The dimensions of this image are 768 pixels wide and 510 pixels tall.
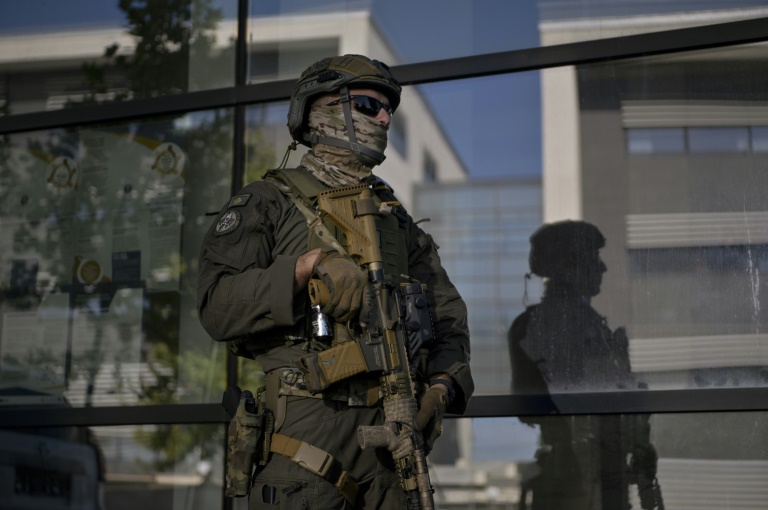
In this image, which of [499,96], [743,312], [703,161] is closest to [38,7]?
[499,96]

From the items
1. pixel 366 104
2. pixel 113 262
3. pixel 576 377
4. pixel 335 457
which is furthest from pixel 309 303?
pixel 113 262

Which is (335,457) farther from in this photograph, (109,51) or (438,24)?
(109,51)

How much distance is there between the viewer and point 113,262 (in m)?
5.79

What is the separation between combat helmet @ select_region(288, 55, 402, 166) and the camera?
381 cm

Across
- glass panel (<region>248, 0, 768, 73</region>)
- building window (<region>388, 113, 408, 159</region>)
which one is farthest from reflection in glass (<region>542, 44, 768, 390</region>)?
building window (<region>388, 113, 408, 159</region>)

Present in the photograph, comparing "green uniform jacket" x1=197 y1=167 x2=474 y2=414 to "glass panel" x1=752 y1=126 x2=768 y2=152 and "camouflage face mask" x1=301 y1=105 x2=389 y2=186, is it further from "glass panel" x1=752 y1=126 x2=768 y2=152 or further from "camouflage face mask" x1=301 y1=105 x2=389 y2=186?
"glass panel" x1=752 y1=126 x2=768 y2=152

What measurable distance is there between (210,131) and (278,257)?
7.87 ft

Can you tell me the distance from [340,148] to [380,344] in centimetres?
76

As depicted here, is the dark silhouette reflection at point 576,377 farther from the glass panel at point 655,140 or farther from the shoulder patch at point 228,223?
the shoulder patch at point 228,223

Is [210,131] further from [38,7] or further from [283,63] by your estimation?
[38,7]

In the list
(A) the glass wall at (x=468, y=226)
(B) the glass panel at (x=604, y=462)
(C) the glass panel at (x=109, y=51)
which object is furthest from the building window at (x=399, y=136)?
(B) the glass panel at (x=604, y=462)

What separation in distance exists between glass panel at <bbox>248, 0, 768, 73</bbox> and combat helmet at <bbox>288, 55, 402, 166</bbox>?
5.32ft

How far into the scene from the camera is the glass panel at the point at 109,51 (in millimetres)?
5906

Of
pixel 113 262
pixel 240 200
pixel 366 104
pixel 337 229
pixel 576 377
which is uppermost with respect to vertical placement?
Result: pixel 366 104
